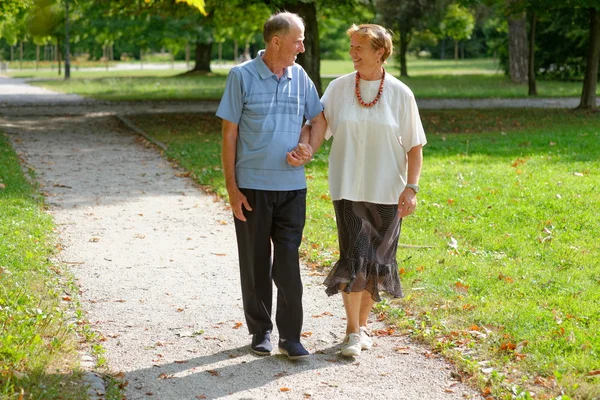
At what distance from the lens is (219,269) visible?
7.31 m

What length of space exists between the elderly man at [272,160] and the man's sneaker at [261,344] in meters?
0.02

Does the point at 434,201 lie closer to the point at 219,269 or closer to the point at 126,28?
the point at 219,269

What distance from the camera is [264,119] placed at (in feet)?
16.2

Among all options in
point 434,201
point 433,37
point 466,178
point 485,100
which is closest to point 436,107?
point 485,100

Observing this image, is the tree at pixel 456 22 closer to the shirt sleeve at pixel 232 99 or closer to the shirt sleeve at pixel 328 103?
the shirt sleeve at pixel 328 103

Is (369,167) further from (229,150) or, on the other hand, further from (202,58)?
(202,58)

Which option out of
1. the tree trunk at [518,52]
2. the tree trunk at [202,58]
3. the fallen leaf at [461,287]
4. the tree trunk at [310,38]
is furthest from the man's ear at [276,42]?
the tree trunk at [202,58]

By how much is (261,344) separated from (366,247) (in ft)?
2.73

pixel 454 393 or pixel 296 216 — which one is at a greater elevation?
pixel 296 216

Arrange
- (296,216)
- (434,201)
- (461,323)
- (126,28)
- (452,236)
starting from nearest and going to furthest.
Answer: (296,216), (461,323), (452,236), (434,201), (126,28)

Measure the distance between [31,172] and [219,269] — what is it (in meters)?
5.62

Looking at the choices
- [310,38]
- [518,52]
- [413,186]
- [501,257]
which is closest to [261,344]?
[413,186]

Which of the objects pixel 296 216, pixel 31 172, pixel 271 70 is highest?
pixel 271 70

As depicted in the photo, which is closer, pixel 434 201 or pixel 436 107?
pixel 434 201
